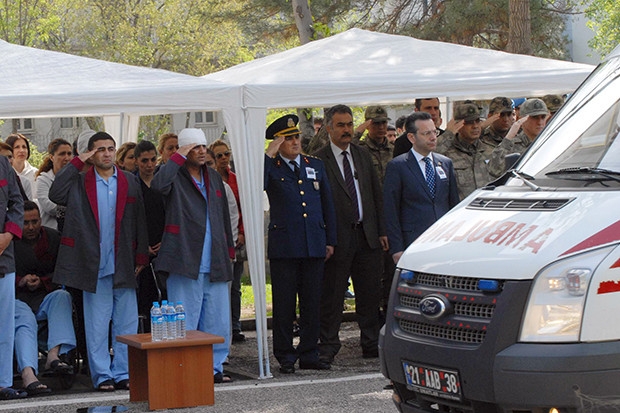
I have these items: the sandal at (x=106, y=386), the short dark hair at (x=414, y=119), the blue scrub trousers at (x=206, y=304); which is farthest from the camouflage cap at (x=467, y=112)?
the sandal at (x=106, y=386)

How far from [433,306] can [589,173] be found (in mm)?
1129

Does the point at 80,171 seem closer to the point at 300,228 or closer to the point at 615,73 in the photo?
the point at 300,228

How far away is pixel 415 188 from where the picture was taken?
9586 mm

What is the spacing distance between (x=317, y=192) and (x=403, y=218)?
3.43 feet

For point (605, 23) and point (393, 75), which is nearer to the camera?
point (393, 75)

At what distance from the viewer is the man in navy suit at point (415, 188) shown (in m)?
9.53

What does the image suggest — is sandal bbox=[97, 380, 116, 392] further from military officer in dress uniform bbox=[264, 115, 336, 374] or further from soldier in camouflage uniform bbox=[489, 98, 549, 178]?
soldier in camouflage uniform bbox=[489, 98, 549, 178]

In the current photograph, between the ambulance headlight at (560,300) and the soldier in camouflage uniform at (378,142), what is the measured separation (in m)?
6.30

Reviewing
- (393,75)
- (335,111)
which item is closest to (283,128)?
(335,111)

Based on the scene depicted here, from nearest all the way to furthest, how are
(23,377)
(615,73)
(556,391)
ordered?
(556,391), (615,73), (23,377)

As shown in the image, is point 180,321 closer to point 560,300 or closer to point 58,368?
point 58,368

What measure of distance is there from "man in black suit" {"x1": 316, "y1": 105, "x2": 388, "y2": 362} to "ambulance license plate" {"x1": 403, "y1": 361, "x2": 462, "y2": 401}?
184 inches

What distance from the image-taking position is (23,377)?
31.5ft

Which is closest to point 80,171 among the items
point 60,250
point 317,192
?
point 60,250
